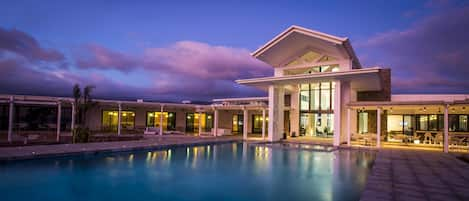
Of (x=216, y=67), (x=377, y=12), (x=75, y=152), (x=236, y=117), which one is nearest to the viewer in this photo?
(x=75, y=152)

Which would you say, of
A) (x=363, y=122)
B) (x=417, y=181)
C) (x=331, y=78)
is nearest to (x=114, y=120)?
(x=331, y=78)

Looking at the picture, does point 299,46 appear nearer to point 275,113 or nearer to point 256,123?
point 275,113

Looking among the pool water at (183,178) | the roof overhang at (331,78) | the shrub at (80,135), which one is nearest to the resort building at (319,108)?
the roof overhang at (331,78)

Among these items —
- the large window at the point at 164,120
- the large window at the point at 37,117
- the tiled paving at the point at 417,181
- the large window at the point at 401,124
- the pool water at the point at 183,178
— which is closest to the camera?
the tiled paving at the point at 417,181

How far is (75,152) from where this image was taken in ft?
34.9

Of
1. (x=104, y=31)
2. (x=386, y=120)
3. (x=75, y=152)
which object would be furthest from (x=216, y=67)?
(x=75, y=152)

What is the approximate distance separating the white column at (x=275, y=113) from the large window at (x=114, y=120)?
1210 centimetres

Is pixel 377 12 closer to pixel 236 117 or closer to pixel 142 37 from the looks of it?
pixel 236 117

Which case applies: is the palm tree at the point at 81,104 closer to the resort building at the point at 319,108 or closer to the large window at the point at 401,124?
the resort building at the point at 319,108

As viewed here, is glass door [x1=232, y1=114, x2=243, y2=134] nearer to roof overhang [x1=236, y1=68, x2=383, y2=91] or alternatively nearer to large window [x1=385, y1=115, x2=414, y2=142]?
roof overhang [x1=236, y1=68, x2=383, y2=91]

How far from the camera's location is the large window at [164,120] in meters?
24.2

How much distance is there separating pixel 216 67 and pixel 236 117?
19.8 feet

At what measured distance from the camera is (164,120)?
2484cm

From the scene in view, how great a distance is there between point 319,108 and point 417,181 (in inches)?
499
